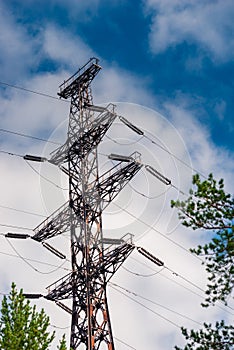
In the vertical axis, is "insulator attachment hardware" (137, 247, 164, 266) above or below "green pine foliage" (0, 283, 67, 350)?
above

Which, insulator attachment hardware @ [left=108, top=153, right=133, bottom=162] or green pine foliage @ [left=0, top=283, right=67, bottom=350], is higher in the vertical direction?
insulator attachment hardware @ [left=108, top=153, right=133, bottom=162]

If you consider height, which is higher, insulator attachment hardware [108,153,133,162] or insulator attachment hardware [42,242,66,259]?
insulator attachment hardware [108,153,133,162]

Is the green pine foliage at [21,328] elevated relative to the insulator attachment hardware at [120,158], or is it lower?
lower

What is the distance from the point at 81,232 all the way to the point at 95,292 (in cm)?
354

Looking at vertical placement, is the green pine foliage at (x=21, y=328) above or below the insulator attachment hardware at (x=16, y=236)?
below

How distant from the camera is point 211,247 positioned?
17.1 metres

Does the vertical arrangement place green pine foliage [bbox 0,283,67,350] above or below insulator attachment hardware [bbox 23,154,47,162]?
below

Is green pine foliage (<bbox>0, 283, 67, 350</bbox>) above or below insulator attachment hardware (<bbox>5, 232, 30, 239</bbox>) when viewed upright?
below

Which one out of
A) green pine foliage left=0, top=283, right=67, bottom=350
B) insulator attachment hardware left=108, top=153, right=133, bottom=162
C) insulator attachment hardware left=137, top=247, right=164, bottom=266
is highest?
insulator attachment hardware left=108, top=153, right=133, bottom=162

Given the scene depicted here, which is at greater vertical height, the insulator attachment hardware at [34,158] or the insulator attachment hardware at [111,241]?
the insulator attachment hardware at [34,158]

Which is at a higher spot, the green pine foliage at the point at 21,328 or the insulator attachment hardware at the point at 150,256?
the insulator attachment hardware at the point at 150,256

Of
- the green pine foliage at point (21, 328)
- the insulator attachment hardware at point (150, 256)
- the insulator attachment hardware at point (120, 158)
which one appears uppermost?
the insulator attachment hardware at point (120, 158)

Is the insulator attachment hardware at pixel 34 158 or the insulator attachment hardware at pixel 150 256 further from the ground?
the insulator attachment hardware at pixel 34 158

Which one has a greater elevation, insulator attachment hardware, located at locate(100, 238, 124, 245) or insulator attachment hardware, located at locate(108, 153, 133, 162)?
insulator attachment hardware, located at locate(108, 153, 133, 162)
